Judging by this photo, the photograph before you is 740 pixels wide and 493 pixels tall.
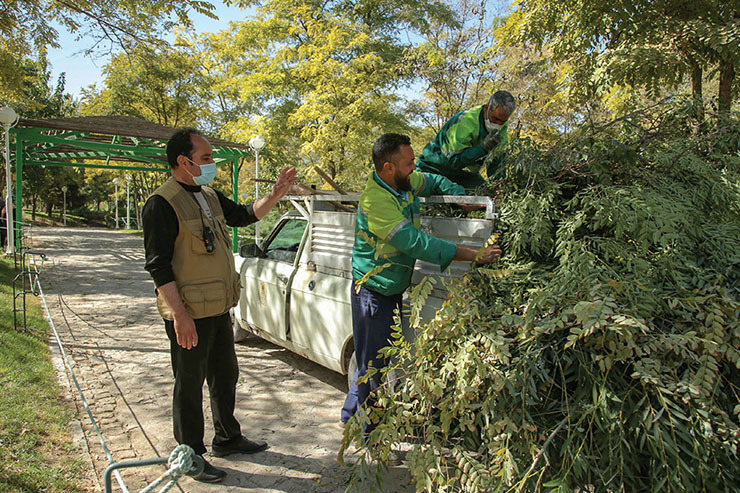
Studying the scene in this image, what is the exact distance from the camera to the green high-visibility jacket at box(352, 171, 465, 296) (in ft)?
9.69

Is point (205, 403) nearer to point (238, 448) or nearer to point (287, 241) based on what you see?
point (238, 448)

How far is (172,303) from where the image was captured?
3057 millimetres

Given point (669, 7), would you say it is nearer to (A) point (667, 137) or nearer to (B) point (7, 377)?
(A) point (667, 137)

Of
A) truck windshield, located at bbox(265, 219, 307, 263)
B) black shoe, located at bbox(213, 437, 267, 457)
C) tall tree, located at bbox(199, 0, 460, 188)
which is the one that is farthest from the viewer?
tall tree, located at bbox(199, 0, 460, 188)

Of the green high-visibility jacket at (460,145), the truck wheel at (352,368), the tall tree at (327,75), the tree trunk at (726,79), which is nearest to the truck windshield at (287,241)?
the truck wheel at (352,368)

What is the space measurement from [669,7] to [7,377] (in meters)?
7.78

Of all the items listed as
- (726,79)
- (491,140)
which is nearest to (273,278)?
(491,140)

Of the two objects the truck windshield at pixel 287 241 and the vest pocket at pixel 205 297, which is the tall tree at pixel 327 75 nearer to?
the truck windshield at pixel 287 241

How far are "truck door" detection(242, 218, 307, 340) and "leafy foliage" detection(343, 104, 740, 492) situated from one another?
2.59 meters

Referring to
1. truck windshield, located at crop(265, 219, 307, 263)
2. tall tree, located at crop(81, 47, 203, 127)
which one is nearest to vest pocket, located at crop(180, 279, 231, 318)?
truck windshield, located at crop(265, 219, 307, 263)

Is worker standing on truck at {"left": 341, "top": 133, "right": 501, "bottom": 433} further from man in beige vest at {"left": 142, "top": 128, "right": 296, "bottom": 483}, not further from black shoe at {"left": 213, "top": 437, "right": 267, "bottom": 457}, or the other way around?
man in beige vest at {"left": 142, "top": 128, "right": 296, "bottom": 483}

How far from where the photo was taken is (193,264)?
321cm

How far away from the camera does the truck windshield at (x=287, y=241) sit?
5.30 meters

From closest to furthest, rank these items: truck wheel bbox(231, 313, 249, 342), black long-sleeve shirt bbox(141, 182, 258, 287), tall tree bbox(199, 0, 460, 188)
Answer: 1. black long-sleeve shirt bbox(141, 182, 258, 287)
2. truck wheel bbox(231, 313, 249, 342)
3. tall tree bbox(199, 0, 460, 188)
